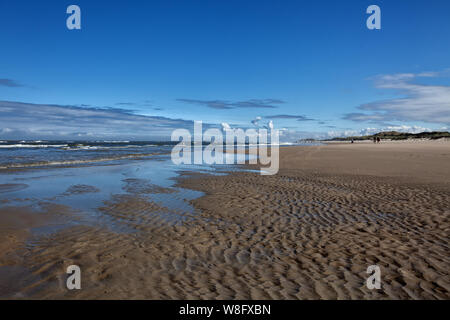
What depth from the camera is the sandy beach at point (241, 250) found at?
4.52 meters

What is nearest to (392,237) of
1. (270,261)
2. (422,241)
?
(422,241)

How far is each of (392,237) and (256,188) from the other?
7.27 metres

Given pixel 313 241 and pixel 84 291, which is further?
pixel 313 241

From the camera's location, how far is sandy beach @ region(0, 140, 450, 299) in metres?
4.52

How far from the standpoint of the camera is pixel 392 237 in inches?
266

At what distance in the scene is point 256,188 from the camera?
13.5 meters

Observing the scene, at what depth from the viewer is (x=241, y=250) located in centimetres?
611

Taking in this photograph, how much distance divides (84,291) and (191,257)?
212 centimetres
